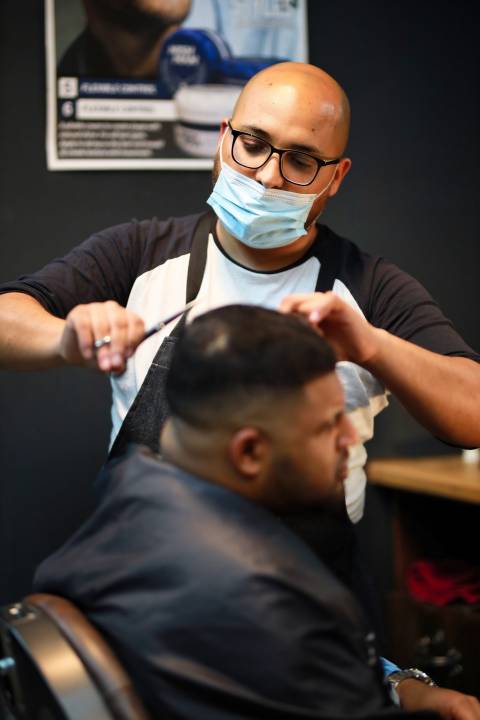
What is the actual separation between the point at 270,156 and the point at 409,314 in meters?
0.44

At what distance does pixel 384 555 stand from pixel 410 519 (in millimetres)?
176

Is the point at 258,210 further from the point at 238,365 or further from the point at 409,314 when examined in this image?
the point at 238,365

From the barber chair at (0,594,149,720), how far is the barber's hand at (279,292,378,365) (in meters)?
0.55

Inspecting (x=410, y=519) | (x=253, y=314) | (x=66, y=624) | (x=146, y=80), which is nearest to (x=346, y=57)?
(x=146, y=80)

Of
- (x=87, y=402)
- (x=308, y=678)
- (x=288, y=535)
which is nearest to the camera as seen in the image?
(x=308, y=678)

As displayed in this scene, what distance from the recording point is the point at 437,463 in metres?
3.36

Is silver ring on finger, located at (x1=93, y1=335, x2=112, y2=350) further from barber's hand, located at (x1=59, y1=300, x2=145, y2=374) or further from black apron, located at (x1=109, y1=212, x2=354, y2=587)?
black apron, located at (x1=109, y1=212, x2=354, y2=587)

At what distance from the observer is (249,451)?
1.15m

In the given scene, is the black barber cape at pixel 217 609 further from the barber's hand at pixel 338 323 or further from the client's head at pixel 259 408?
the barber's hand at pixel 338 323

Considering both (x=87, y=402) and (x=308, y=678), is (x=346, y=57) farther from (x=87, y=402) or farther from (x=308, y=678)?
(x=308, y=678)

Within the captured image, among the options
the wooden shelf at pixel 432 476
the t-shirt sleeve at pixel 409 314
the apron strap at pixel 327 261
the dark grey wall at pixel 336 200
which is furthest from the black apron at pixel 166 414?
the wooden shelf at pixel 432 476

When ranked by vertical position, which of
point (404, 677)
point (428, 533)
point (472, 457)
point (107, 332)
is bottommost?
point (428, 533)

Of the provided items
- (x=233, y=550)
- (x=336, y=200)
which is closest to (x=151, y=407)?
(x=233, y=550)

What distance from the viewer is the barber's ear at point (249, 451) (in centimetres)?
114
